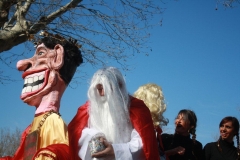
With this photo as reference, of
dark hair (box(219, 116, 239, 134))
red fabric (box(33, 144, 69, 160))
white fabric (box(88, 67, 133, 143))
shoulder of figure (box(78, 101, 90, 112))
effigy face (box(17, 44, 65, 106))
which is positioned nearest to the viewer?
red fabric (box(33, 144, 69, 160))

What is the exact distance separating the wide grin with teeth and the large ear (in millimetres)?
139

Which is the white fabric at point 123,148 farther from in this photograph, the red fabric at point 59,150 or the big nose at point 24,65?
the big nose at point 24,65

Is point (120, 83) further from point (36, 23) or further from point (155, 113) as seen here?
point (36, 23)

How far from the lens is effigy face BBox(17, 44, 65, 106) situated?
3.36 metres

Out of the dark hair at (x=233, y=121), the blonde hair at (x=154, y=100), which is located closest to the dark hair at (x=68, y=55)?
the blonde hair at (x=154, y=100)

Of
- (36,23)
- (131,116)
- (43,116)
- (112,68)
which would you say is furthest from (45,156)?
(36,23)

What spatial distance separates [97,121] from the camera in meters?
3.00

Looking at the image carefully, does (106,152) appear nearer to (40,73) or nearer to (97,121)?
(97,121)

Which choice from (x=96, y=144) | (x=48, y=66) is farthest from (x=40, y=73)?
(x=96, y=144)

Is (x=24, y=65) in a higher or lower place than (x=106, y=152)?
higher

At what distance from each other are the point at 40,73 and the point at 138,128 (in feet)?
3.74

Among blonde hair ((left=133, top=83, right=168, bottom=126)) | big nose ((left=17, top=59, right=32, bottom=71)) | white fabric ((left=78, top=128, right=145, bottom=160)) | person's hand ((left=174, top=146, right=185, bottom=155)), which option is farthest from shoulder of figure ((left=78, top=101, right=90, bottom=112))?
person's hand ((left=174, top=146, right=185, bottom=155))

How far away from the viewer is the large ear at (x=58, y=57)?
3420 mm

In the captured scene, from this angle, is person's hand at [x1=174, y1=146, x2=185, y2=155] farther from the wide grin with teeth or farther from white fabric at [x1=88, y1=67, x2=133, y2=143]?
the wide grin with teeth
